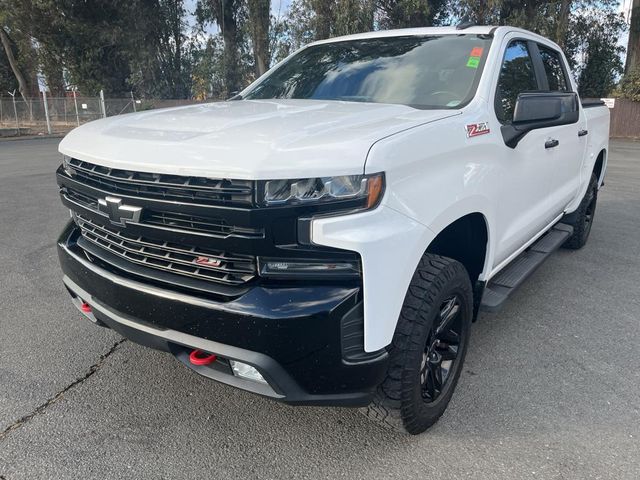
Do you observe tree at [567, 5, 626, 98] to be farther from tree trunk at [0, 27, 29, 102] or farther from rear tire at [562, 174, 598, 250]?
tree trunk at [0, 27, 29, 102]

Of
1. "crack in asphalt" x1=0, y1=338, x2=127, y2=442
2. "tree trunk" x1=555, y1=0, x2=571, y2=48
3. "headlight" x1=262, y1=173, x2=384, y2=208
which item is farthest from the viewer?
"tree trunk" x1=555, y1=0, x2=571, y2=48

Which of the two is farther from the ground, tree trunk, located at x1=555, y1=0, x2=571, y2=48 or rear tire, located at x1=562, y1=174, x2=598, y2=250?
tree trunk, located at x1=555, y1=0, x2=571, y2=48

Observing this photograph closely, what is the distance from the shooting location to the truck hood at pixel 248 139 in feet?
6.04

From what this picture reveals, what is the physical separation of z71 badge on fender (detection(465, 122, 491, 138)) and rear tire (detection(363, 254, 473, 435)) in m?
0.62

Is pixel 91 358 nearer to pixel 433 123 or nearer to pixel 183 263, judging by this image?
pixel 183 263

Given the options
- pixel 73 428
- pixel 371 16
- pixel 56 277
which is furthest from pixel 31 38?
pixel 73 428

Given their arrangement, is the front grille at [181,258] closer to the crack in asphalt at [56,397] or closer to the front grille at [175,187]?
the front grille at [175,187]

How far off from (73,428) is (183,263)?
109 centimetres

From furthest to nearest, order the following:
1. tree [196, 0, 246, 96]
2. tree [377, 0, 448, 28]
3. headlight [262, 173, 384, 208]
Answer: tree [196, 0, 246, 96] → tree [377, 0, 448, 28] → headlight [262, 173, 384, 208]

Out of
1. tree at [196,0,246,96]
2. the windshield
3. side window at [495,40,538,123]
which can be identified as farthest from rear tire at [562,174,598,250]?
tree at [196,0,246,96]

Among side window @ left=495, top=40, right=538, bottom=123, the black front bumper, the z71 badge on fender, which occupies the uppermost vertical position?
side window @ left=495, top=40, right=538, bottom=123

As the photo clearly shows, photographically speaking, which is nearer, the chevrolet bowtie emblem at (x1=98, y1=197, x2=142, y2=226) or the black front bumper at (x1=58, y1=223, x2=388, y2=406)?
the black front bumper at (x1=58, y1=223, x2=388, y2=406)

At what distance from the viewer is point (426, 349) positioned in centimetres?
240

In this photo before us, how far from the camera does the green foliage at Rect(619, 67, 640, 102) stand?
69.3 ft
